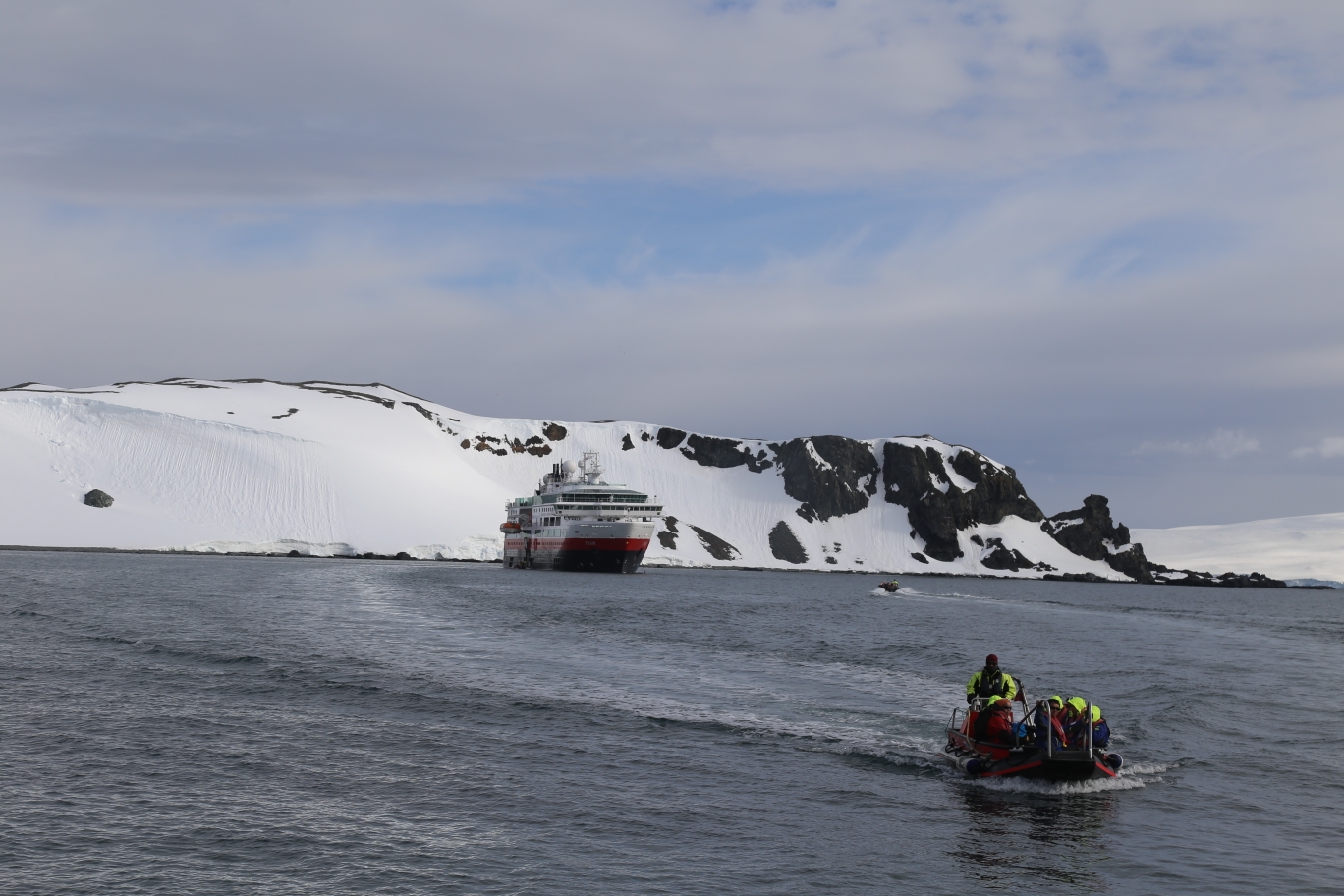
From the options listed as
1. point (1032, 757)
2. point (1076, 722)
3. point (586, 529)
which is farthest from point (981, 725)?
point (586, 529)

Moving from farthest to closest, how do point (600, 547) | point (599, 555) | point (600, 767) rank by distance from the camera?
point (599, 555)
point (600, 547)
point (600, 767)

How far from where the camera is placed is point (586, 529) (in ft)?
405

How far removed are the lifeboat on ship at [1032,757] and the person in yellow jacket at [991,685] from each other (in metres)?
0.32

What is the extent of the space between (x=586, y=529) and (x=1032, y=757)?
330 ft

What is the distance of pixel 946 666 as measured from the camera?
4603 centimetres

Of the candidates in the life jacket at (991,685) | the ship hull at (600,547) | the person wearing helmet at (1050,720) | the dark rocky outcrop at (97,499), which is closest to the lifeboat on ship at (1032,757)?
the person wearing helmet at (1050,720)

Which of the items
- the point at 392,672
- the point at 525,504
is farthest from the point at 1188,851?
the point at 525,504

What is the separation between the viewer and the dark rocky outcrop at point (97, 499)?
153 m

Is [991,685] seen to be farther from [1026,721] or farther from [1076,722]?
[1076,722]

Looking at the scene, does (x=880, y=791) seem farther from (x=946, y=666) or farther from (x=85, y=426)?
(x=85, y=426)

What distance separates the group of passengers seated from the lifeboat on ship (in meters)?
0.03

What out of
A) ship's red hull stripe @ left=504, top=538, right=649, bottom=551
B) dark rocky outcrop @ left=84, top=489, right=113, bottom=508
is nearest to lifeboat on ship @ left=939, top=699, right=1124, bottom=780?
ship's red hull stripe @ left=504, top=538, right=649, bottom=551

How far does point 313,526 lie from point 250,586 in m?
90.3

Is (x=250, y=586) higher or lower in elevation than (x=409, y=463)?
lower
